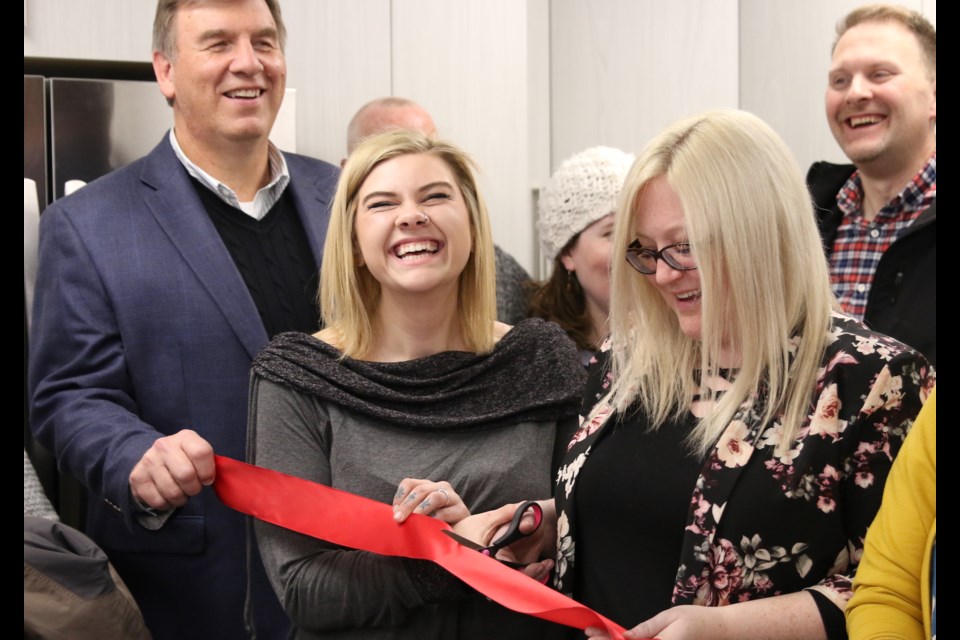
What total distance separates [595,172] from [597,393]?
1.33 metres

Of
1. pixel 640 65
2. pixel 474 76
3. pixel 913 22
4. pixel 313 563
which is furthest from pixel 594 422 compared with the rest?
pixel 640 65

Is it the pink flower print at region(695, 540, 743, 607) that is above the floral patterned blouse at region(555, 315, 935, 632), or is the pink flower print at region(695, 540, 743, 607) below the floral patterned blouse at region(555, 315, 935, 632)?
below

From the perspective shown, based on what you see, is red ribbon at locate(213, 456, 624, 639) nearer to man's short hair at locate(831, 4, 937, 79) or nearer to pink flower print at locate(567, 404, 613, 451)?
pink flower print at locate(567, 404, 613, 451)

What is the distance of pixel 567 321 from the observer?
296 centimetres

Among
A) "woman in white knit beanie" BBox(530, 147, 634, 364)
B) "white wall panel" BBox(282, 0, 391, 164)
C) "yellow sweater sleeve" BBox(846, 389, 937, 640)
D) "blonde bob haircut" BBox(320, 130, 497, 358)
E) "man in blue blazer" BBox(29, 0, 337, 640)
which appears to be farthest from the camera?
"white wall panel" BBox(282, 0, 391, 164)

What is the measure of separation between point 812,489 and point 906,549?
158 mm

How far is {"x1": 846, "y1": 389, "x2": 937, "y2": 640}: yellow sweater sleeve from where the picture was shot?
1316mm

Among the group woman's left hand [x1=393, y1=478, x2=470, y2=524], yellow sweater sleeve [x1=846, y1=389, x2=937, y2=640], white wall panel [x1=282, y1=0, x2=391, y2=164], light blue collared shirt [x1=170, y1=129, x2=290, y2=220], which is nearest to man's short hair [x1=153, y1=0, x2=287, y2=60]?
light blue collared shirt [x1=170, y1=129, x2=290, y2=220]

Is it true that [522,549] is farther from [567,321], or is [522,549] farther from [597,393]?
[567,321]

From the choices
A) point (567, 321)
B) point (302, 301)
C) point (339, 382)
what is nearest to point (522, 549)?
point (339, 382)

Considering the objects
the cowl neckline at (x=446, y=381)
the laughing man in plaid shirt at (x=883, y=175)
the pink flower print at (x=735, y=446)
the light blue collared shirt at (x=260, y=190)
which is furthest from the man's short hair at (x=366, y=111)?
the pink flower print at (x=735, y=446)

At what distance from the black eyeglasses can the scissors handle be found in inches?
16.2

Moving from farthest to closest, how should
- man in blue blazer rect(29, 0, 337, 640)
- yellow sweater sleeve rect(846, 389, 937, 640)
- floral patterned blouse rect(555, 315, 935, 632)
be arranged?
man in blue blazer rect(29, 0, 337, 640) → floral patterned blouse rect(555, 315, 935, 632) → yellow sweater sleeve rect(846, 389, 937, 640)

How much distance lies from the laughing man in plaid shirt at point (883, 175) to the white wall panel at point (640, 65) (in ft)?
5.69
